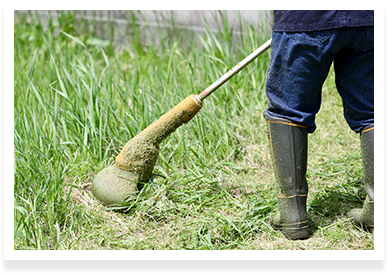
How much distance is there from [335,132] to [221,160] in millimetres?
880

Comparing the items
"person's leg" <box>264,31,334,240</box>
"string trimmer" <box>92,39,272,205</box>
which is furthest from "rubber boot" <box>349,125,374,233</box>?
"string trimmer" <box>92,39,272,205</box>

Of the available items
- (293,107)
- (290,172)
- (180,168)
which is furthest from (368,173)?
(180,168)

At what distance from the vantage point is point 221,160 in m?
2.66

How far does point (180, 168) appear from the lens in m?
2.56

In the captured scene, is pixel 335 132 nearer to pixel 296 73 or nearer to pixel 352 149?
pixel 352 149

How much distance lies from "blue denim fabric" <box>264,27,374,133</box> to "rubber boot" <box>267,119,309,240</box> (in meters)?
0.06

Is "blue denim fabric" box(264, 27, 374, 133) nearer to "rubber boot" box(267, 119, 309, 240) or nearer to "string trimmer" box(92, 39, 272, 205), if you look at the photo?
"rubber boot" box(267, 119, 309, 240)

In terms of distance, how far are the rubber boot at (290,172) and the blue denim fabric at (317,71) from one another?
55mm

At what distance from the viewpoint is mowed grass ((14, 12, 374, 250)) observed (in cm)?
206

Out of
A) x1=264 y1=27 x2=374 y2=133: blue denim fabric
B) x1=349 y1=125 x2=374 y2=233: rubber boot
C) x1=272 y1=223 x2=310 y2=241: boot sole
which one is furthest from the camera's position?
x1=272 y1=223 x2=310 y2=241: boot sole

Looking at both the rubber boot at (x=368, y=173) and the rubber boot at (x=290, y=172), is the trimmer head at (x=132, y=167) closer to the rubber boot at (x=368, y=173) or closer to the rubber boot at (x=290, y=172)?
the rubber boot at (x=290, y=172)

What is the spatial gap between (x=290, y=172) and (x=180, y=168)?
0.79m

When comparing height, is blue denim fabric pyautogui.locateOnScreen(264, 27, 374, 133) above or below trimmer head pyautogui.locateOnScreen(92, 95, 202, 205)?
above

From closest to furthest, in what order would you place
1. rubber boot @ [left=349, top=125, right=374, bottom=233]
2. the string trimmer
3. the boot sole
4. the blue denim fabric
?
the blue denim fabric, rubber boot @ [left=349, top=125, right=374, bottom=233], the boot sole, the string trimmer
